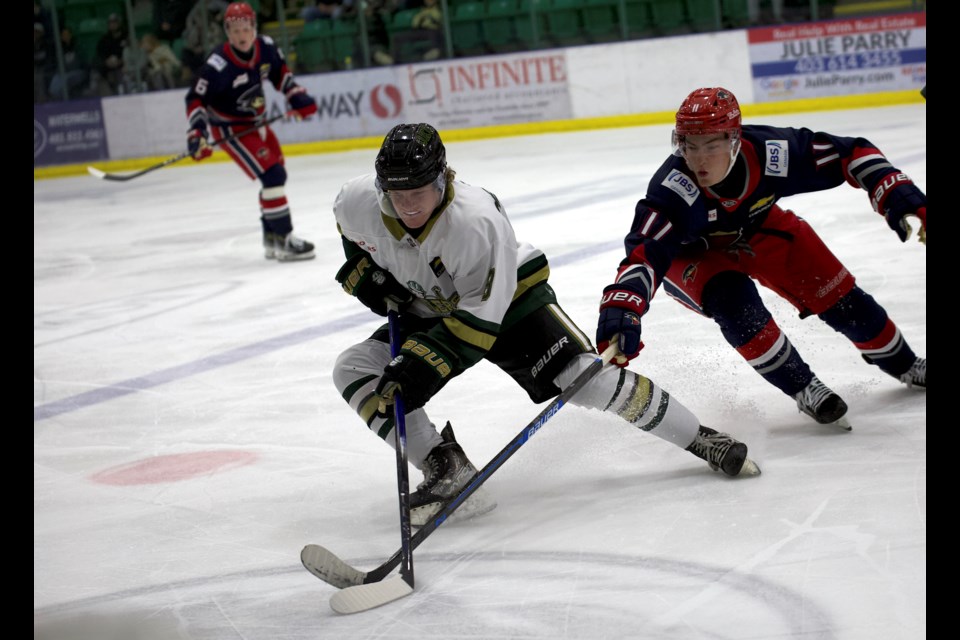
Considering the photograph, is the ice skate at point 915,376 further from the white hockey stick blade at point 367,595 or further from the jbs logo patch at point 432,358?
the white hockey stick blade at point 367,595

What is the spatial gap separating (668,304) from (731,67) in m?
5.95

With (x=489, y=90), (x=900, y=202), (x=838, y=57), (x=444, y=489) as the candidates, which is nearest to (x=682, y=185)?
(x=900, y=202)

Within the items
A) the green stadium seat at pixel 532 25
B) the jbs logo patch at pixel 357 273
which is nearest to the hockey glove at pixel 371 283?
the jbs logo patch at pixel 357 273

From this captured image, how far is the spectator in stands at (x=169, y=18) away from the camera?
1198 cm

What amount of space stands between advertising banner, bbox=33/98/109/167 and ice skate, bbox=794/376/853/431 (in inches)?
413

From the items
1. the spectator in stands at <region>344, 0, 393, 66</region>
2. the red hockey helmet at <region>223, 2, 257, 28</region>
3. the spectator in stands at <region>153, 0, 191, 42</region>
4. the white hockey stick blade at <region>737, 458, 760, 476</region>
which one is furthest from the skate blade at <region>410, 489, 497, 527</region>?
the spectator in stands at <region>153, 0, 191, 42</region>

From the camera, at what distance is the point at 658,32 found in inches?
398

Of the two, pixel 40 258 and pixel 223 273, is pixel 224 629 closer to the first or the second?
pixel 223 273

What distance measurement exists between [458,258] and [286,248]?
156 inches

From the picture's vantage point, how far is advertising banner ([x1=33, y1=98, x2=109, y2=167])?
1220 cm

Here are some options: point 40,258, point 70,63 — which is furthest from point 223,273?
point 70,63

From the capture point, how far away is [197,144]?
648cm

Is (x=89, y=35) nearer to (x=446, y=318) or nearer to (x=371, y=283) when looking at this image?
(x=371, y=283)

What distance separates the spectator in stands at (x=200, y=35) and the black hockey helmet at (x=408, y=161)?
9903 mm
